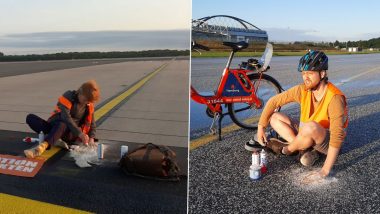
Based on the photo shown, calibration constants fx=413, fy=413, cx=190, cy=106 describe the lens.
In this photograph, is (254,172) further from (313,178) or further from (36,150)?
(36,150)

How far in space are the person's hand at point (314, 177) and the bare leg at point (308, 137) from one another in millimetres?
99

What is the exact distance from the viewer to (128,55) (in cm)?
168

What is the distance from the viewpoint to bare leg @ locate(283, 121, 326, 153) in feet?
4.88

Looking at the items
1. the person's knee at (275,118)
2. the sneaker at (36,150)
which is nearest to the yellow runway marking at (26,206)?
the sneaker at (36,150)

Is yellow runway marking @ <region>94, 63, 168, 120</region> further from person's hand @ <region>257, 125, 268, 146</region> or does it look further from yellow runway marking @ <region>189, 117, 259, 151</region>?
person's hand @ <region>257, 125, 268, 146</region>

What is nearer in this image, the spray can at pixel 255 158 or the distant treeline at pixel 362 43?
the distant treeline at pixel 362 43

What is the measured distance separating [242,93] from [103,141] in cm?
86

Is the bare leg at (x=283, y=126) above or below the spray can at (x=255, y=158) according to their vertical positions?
above

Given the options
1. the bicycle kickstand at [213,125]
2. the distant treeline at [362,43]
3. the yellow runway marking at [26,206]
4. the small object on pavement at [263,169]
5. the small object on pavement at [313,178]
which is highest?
the distant treeline at [362,43]

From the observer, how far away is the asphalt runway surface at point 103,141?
1.76 m

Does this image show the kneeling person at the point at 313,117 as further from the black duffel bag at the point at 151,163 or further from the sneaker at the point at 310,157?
the black duffel bag at the point at 151,163

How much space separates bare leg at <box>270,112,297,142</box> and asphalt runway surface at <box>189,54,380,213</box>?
0.15ft

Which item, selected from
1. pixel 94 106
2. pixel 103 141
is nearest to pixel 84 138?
pixel 103 141

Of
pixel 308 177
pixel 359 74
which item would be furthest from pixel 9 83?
pixel 359 74
